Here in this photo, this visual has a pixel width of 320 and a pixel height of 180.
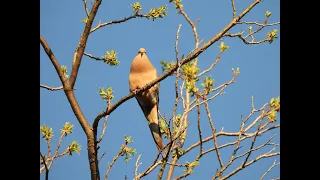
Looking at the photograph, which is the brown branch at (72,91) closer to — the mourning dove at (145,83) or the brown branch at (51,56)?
the brown branch at (51,56)

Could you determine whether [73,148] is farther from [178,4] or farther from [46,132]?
[178,4]

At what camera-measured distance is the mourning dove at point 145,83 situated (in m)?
4.96

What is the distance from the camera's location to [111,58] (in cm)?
384

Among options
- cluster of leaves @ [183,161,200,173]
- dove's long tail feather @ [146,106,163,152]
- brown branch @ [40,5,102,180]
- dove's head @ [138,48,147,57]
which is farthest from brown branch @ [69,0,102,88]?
dove's head @ [138,48,147,57]

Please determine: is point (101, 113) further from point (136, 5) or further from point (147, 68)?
point (147, 68)

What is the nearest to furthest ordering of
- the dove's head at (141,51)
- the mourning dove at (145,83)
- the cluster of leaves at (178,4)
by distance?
the cluster of leaves at (178,4), the mourning dove at (145,83), the dove's head at (141,51)

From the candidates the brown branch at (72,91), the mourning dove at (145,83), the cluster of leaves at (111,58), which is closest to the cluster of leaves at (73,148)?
the brown branch at (72,91)

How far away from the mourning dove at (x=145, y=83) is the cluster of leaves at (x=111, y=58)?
1051 millimetres

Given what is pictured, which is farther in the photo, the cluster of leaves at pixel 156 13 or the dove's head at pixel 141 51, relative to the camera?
the dove's head at pixel 141 51

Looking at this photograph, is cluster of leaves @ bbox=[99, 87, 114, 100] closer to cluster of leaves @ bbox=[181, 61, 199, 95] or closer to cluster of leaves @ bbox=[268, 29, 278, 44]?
cluster of leaves @ bbox=[181, 61, 199, 95]

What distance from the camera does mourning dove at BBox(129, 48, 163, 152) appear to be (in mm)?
4957

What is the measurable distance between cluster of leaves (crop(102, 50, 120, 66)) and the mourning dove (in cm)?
105
